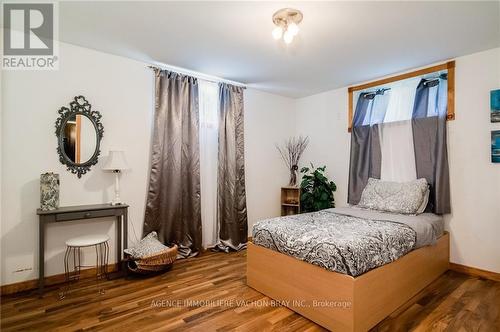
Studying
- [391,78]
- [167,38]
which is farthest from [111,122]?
[391,78]

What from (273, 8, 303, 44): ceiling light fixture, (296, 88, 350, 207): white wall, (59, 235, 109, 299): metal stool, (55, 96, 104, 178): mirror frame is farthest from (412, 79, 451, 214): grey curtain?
(55, 96, 104, 178): mirror frame

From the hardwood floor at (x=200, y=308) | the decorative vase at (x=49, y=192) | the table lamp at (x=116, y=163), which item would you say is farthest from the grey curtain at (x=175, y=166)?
the decorative vase at (x=49, y=192)

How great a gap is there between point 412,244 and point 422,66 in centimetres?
232

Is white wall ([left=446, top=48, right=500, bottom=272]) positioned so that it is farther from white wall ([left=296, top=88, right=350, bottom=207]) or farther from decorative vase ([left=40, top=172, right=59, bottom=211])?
decorative vase ([left=40, top=172, right=59, bottom=211])

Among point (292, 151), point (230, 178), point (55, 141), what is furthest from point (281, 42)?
point (55, 141)

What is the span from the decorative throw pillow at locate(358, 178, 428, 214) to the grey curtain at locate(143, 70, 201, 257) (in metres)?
2.33

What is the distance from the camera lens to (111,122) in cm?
301

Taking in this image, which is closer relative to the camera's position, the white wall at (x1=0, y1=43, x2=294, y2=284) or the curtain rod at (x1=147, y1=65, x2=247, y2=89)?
the white wall at (x1=0, y1=43, x2=294, y2=284)

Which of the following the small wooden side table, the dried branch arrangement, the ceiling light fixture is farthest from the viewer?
the dried branch arrangement

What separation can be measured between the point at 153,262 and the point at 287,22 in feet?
9.09

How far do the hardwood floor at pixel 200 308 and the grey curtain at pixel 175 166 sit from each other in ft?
2.26

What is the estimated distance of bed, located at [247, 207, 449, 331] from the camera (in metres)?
1.83

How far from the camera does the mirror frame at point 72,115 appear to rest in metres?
2.69

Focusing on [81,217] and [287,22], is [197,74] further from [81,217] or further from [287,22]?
[81,217]
